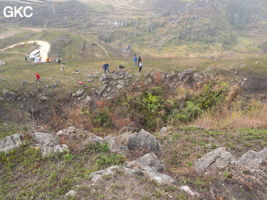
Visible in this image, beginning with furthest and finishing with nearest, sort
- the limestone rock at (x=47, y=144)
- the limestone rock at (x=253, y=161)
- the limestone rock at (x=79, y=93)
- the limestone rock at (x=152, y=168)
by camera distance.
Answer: the limestone rock at (x=79, y=93) < the limestone rock at (x=47, y=144) < the limestone rock at (x=253, y=161) < the limestone rock at (x=152, y=168)

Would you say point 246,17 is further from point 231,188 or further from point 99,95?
point 231,188

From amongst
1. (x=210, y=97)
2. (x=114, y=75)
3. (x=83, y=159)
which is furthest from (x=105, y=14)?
(x=83, y=159)

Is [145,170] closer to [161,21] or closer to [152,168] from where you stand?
[152,168]

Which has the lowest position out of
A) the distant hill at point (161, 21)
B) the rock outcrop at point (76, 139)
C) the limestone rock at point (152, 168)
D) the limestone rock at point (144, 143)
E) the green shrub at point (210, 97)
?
the green shrub at point (210, 97)

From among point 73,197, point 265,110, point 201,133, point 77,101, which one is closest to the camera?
point 73,197

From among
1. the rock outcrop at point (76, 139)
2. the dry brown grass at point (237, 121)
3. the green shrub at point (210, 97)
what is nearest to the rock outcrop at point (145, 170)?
the rock outcrop at point (76, 139)

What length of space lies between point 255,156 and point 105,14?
77.5 m

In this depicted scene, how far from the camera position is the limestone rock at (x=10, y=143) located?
555cm

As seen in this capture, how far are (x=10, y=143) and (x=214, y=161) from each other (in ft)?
20.4

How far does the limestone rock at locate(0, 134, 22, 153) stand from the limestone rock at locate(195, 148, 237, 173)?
17.9 ft

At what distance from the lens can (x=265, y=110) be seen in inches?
395

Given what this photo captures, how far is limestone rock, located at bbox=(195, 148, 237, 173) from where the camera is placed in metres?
4.93

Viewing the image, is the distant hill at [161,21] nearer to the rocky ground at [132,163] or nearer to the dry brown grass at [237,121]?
the dry brown grass at [237,121]

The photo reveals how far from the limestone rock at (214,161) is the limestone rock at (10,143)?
5.44 meters
